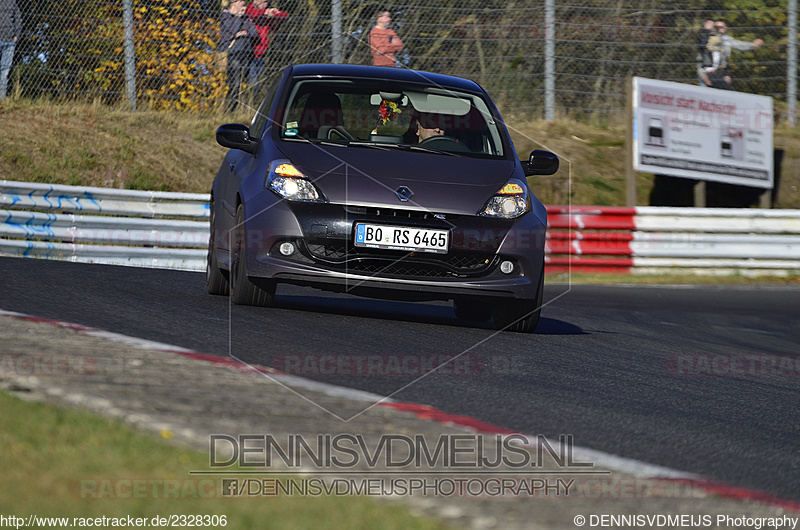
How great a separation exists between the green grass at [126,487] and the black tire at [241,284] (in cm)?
353

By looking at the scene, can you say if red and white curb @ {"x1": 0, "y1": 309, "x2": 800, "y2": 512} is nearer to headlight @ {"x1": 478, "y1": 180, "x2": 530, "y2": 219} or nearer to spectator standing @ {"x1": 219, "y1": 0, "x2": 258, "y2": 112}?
headlight @ {"x1": 478, "y1": 180, "x2": 530, "y2": 219}

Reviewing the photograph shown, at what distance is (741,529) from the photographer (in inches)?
121

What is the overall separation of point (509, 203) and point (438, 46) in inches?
412

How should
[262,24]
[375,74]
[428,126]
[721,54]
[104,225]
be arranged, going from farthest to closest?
1. [721,54]
2. [262,24]
3. [104,225]
4. [375,74]
5. [428,126]

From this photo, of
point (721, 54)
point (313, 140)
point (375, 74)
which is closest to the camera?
point (313, 140)

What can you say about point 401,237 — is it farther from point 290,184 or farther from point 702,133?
point 702,133

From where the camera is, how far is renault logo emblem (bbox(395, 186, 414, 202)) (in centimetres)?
668

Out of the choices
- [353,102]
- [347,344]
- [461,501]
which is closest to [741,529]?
[461,501]

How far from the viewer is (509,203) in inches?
275

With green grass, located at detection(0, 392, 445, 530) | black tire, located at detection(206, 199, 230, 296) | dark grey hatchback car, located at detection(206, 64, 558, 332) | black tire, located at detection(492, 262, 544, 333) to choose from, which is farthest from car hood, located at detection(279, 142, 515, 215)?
green grass, located at detection(0, 392, 445, 530)

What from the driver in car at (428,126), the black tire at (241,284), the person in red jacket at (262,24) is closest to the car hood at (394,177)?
the driver in car at (428,126)

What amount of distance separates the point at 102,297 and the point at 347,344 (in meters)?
2.19

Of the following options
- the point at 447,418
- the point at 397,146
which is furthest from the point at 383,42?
the point at 447,418

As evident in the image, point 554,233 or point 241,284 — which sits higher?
point 241,284
